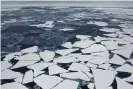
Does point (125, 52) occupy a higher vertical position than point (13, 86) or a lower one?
higher

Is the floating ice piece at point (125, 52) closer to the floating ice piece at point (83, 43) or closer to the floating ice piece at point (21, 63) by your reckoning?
the floating ice piece at point (83, 43)

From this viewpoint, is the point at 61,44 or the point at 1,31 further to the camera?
the point at 1,31

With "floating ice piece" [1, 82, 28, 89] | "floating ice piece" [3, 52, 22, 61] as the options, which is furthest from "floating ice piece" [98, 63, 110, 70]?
"floating ice piece" [3, 52, 22, 61]

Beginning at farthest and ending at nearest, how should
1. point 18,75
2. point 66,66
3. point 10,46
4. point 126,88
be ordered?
1. point 10,46
2. point 66,66
3. point 18,75
4. point 126,88

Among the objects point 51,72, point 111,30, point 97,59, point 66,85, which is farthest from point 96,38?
point 66,85

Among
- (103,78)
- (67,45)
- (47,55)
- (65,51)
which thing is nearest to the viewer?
(103,78)

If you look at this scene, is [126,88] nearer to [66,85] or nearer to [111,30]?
[66,85]

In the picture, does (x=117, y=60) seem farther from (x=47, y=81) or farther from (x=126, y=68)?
(x=47, y=81)

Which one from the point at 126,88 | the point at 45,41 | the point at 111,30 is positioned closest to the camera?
the point at 126,88

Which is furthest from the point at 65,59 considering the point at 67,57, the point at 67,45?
the point at 67,45
